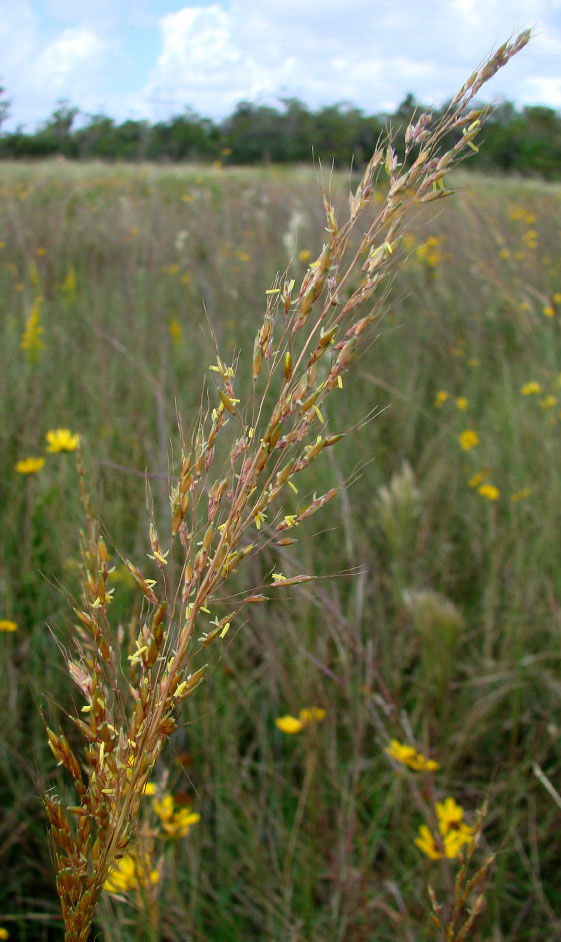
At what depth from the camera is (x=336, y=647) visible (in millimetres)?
2002

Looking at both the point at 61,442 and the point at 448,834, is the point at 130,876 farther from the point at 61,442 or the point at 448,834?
the point at 61,442

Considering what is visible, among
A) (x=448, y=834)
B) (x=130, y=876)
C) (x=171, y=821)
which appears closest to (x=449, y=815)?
(x=448, y=834)

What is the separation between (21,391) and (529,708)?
197 cm

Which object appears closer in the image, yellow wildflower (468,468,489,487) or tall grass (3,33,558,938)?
tall grass (3,33,558,938)

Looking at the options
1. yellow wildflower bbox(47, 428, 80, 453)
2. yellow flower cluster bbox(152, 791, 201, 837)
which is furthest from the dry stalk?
yellow wildflower bbox(47, 428, 80, 453)

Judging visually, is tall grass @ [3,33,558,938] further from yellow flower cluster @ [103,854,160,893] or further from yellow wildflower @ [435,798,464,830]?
yellow flower cluster @ [103,854,160,893]

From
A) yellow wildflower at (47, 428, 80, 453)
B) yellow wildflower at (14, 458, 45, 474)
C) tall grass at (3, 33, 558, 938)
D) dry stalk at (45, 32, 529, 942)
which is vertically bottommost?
tall grass at (3, 33, 558, 938)

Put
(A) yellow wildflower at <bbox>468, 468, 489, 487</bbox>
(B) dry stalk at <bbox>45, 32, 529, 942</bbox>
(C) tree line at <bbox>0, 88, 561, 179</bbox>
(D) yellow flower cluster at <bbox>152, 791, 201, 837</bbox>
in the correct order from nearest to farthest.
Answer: (B) dry stalk at <bbox>45, 32, 529, 942</bbox> < (D) yellow flower cluster at <bbox>152, 791, 201, 837</bbox> < (A) yellow wildflower at <bbox>468, 468, 489, 487</bbox> < (C) tree line at <bbox>0, 88, 561, 179</bbox>

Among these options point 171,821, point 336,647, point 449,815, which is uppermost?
point 171,821

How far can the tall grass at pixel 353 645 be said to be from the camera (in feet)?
4.38

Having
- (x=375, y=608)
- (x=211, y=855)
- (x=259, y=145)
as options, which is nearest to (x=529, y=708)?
(x=375, y=608)

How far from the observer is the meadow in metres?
1.27

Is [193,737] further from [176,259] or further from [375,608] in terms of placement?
[176,259]

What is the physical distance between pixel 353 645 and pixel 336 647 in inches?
33.0
